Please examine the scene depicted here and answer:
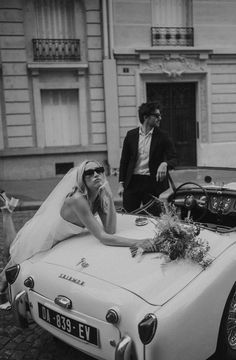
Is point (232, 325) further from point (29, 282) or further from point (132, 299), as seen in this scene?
point (29, 282)

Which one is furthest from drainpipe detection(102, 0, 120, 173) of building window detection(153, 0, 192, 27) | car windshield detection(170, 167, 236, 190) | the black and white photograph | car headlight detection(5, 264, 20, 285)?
car headlight detection(5, 264, 20, 285)

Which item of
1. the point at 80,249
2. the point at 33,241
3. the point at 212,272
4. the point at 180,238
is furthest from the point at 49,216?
the point at 212,272

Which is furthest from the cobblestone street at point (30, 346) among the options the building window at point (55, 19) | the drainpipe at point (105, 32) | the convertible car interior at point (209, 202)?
the building window at point (55, 19)

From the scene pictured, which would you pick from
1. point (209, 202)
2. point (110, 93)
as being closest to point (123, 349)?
point (209, 202)

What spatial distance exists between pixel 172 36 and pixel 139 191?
11949 mm

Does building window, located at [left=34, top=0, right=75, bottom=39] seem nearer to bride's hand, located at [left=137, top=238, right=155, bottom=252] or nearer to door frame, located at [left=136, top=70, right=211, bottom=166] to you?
door frame, located at [left=136, top=70, right=211, bottom=166]

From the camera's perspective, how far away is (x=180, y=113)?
52.7ft

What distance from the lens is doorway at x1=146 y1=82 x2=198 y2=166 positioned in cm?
1584

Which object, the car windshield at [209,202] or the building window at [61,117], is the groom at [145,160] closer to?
the car windshield at [209,202]

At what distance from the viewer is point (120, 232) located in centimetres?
339

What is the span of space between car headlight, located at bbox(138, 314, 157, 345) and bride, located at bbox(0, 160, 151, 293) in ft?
2.91

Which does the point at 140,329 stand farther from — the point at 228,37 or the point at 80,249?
the point at 228,37

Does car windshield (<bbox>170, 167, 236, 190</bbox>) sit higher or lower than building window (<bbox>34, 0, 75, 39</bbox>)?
lower

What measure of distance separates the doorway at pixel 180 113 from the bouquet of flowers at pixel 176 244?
13149mm
